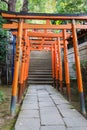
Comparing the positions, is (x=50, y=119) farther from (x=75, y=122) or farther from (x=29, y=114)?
(x=29, y=114)

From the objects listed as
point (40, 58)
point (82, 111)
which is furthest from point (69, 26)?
point (40, 58)

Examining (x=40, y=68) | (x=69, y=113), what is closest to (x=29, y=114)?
(x=69, y=113)

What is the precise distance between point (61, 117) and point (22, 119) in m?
0.92

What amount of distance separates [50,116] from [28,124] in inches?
37.1

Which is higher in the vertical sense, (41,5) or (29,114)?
(41,5)

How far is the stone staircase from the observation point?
58.3 feet

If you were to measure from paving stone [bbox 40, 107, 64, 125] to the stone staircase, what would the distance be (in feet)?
33.2

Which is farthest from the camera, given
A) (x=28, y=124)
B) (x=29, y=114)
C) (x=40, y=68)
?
(x=40, y=68)

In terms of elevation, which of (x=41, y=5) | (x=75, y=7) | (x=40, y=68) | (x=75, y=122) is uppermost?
(x=41, y=5)

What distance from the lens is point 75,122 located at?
Result: 5.65m

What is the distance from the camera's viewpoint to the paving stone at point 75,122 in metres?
5.39

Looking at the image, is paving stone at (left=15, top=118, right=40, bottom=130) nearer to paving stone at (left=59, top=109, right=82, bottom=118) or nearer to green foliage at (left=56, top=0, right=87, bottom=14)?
paving stone at (left=59, top=109, right=82, bottom=118)

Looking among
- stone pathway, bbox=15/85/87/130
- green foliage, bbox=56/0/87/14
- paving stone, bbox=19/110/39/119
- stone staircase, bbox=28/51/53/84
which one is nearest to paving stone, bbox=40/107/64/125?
stone pathway, bbox=15/85/87/130

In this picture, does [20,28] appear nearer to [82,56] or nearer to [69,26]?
[69,26]
